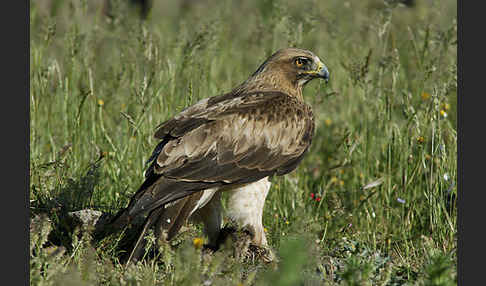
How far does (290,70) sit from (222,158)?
1.22m

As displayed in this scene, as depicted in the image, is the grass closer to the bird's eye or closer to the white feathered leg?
the white feathered leg

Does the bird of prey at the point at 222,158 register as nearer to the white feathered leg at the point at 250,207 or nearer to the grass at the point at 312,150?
the white feathered leg at the point at 250,207

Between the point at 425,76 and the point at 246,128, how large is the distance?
173 centimetres

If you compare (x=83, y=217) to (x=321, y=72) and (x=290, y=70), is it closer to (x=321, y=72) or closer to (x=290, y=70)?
(x=290, y=70)

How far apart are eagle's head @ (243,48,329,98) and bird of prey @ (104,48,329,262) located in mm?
26

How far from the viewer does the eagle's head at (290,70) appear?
5.23 meters

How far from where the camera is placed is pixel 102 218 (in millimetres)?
4551

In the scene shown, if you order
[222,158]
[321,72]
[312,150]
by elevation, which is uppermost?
[321,72]

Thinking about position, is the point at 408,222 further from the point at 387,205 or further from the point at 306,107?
the point at 306,107

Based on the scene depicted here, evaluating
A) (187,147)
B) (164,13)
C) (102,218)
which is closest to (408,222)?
(187,147)

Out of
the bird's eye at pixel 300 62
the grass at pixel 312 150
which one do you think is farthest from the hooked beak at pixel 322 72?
the grass at pixel 312 150

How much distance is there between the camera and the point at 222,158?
14.5ft

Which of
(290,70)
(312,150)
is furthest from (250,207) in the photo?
(312,150)

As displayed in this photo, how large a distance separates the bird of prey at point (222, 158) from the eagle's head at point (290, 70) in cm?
3
